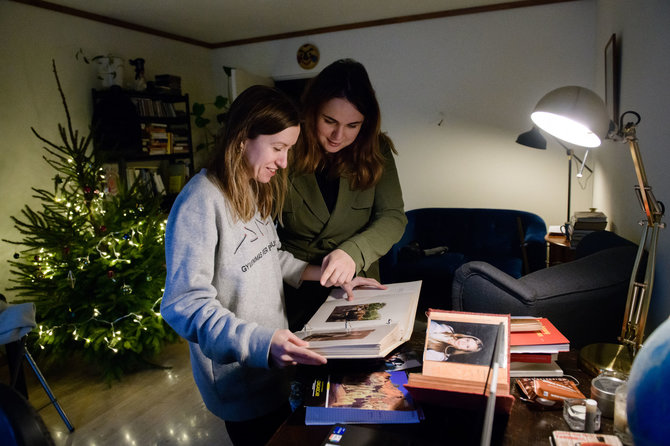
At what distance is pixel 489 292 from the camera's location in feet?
5.87

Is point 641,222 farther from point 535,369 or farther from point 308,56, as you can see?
point 308,56

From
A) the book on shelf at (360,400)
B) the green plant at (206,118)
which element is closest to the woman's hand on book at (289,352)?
the book on shelf at (360,400)

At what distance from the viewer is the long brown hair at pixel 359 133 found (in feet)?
4.09

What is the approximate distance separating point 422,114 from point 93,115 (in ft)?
10.4

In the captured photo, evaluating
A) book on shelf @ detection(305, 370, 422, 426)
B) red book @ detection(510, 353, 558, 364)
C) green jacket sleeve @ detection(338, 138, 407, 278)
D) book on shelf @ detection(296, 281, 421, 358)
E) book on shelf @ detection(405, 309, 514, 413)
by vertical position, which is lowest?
book on shelf @ detection(305, 370, 422, 426)

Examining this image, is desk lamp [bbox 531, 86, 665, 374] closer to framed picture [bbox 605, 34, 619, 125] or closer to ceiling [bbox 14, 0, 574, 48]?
framed picture [bbox 605, 34, 619, 125]

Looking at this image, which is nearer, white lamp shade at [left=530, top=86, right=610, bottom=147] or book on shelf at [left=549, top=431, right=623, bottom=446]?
book on shelf at [left=549, top=431, right=623, bottom=446]

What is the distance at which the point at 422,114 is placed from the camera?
464cm

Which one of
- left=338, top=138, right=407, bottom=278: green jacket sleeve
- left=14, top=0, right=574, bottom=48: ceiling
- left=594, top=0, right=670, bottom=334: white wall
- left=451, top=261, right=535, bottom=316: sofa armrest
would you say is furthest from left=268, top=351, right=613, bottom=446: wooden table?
left=14, top=0, right=574, bottom=48: ceiling

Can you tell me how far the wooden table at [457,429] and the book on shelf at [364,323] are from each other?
14 centimetres

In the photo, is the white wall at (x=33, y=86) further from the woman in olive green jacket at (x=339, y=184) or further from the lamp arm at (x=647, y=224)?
the lamp arm at (x=647, y=224)

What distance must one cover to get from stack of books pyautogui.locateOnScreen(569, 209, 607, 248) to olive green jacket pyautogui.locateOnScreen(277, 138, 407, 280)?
2062mm

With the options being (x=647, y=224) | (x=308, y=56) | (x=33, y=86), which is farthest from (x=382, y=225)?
(x=308, y=56)

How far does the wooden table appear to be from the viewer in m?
0.77
